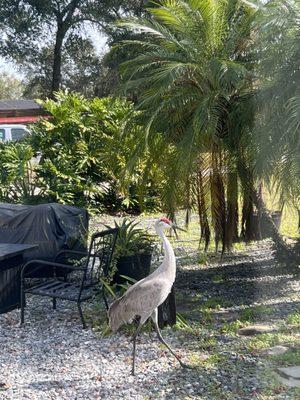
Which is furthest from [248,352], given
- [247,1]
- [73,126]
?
[73,126]

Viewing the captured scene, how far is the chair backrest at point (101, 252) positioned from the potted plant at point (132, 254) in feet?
0.54

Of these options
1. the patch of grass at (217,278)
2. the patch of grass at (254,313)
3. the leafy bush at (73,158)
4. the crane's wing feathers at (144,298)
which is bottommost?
the patch of grass at (254,313)

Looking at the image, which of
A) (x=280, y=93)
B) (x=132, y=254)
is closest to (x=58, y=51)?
(x=132, y=254)

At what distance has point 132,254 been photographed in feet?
23.4

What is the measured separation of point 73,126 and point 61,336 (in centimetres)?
962

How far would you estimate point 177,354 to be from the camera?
5.29m

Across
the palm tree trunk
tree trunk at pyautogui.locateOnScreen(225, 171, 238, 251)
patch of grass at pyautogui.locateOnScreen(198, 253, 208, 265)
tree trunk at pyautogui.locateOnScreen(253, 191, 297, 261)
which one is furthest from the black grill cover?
tree trunk at pyautogui.locateOnScreen(253, 191, 297, 261)

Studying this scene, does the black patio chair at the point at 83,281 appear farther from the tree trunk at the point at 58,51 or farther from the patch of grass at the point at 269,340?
the tree trunk at the point at 58,51

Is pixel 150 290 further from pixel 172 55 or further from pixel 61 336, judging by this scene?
pixel 172 55

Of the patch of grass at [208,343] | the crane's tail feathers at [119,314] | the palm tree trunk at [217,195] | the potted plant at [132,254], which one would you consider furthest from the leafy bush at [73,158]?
→ the crane's tail feathers at [119,314]

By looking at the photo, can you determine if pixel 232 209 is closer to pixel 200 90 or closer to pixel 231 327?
pixel 200 90

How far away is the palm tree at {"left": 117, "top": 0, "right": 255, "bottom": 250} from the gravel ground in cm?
159

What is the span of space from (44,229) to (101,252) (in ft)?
4.97

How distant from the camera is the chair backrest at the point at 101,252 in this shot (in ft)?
21.0
